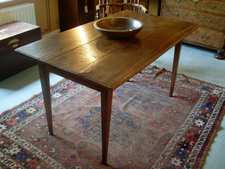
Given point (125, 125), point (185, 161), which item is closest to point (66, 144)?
point (125, 125)

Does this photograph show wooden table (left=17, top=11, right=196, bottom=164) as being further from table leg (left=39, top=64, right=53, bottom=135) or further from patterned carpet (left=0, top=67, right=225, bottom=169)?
patterned carpet (left=0, top=67, right=225, bottom=169)

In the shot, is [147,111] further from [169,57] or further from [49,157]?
[169,57]

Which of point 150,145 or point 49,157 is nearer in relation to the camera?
point 49,157

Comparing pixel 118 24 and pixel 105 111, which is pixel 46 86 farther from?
pixel 118 24

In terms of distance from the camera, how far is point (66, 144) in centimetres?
189

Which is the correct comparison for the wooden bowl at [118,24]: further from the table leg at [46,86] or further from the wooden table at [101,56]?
the table leg at [46,86]

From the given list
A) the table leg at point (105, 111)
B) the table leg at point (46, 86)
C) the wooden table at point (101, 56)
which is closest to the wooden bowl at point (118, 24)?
the wooden table at point (101, 56)

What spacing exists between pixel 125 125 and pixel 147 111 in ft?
0.85

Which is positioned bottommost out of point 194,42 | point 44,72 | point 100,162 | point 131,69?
point 100,162

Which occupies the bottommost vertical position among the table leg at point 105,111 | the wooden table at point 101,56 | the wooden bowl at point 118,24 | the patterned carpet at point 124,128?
the patterned carpet at point 124,128

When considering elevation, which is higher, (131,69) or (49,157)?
(131,69)

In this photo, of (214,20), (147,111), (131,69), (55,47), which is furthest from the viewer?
(214,20)

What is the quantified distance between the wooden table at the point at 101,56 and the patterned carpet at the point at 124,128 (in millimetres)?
155

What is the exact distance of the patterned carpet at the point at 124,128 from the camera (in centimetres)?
178
